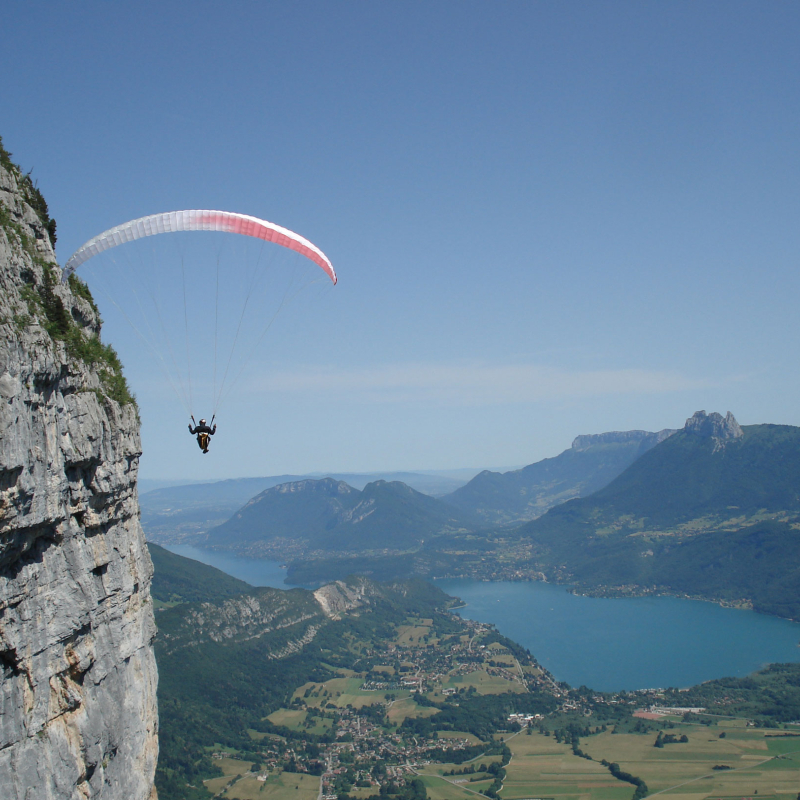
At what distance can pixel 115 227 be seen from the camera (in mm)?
18406

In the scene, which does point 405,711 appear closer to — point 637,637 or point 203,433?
point 637,637

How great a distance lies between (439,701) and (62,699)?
317 feet

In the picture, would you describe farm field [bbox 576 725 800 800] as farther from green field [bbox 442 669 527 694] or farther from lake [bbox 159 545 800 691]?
lake [bbox 159 545 800 691]

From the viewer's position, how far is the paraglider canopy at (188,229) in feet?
59.2

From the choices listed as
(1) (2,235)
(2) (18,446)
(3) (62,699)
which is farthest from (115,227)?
(3) (62,699)

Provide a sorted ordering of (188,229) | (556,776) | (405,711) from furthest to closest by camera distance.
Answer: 1. (405,711)
2. (556,776)
3. (188,229)

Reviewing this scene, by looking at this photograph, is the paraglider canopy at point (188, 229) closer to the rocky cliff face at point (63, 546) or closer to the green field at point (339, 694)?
the rocky cliff face at point (63, 546)

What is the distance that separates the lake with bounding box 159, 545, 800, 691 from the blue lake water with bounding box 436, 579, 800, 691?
0.57 feet

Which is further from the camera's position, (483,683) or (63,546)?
(483,683)

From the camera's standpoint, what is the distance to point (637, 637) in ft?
452

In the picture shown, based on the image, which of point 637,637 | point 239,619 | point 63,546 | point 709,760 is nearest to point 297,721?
point 239,619

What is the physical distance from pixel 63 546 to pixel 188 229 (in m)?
10.1

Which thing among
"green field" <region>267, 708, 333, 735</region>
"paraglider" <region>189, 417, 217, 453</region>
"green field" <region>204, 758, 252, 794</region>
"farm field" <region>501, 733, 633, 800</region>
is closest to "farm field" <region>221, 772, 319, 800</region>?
"green field" <region>204, 758, 252, 794</region>

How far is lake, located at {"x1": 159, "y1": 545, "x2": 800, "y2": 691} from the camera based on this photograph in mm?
113750
